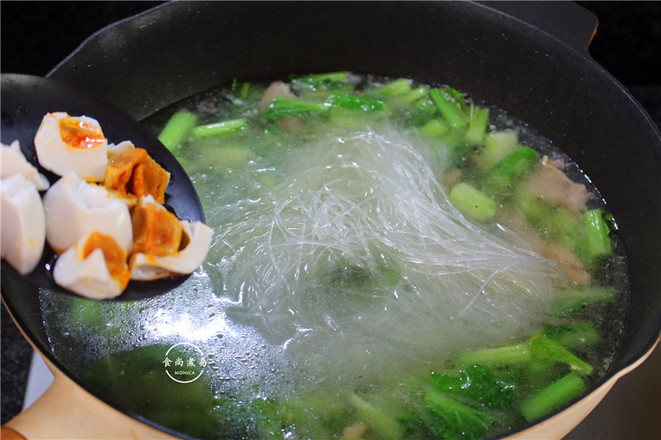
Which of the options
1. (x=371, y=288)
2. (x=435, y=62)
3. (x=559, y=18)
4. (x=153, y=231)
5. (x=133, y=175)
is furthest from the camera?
(x=435, y=62)

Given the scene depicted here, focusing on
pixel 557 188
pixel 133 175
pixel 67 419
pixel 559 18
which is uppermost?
pixel 559 18

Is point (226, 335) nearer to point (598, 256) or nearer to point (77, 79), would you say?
point (77, 79)

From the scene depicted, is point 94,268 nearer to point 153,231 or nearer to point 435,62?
point 153,231

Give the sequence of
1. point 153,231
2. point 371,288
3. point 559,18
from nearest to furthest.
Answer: point 153,231 → point 371,288 → point 559,18

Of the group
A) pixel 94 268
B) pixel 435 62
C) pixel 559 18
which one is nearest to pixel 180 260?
pixel 94 268

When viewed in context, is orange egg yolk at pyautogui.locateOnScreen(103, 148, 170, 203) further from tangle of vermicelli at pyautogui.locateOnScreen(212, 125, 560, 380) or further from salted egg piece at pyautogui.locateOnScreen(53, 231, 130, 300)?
tangle of vermicelli at pyautogui.locateOnScreen(212, 125, 560, 380)

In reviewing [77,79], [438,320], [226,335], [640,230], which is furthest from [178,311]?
[640,230]

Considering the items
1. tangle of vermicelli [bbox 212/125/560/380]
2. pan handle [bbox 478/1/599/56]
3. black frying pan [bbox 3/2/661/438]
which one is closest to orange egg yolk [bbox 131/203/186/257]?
tangle of vermicelli [bbox 212/125/560/380]
